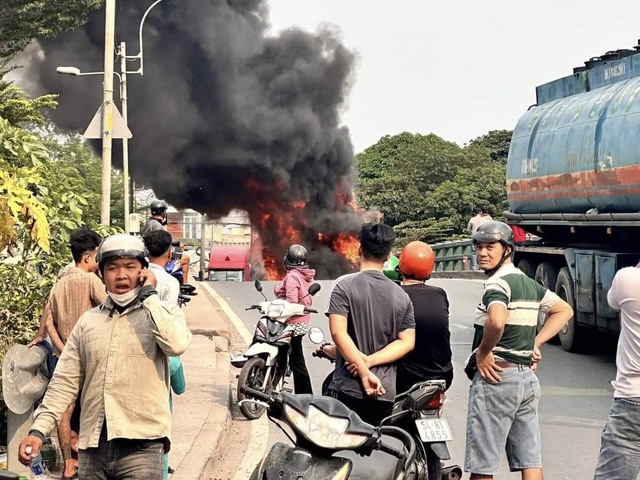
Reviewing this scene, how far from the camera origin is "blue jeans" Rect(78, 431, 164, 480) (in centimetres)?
450

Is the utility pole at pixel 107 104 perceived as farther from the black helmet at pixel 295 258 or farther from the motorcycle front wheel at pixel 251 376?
the motorcycle front wheel at pixel 251 376

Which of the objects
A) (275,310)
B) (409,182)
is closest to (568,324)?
(275,310)

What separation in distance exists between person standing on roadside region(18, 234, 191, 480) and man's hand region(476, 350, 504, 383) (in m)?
1.87

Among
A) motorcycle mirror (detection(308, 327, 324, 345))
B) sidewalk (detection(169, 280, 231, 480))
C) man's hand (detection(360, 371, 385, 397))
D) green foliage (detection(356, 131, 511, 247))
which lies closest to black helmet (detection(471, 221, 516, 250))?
man's hand (detection(360, 371, 385, 397))

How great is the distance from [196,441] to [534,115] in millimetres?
9194

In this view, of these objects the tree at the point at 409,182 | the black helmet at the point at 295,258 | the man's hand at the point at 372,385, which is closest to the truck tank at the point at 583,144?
the black helmet at the point at 295,258

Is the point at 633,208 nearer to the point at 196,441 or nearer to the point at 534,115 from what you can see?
the point at 534,115

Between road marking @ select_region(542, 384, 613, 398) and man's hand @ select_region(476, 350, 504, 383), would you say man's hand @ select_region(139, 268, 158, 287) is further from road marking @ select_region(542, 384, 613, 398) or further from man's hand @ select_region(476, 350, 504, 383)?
road marking @ select_region(542, 384, 613, 398)

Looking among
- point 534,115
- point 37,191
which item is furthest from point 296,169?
point 37,191

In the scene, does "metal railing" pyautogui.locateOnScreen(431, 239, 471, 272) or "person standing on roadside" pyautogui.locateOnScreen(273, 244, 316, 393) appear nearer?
"person standing on roadside" pyautogui.locateOnScreen(273, 244, 316, 393)

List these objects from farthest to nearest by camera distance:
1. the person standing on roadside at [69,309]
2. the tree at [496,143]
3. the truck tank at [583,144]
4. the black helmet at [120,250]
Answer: the tree at [496,143]
the truck tank at [583,144]
the person standing on roadside at [69,309]
the black helmet at [120,250]

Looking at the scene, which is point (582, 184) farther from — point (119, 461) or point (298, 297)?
point (119, 461)

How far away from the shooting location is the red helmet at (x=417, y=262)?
602 cm

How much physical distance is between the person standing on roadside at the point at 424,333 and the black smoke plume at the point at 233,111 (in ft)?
95.2
